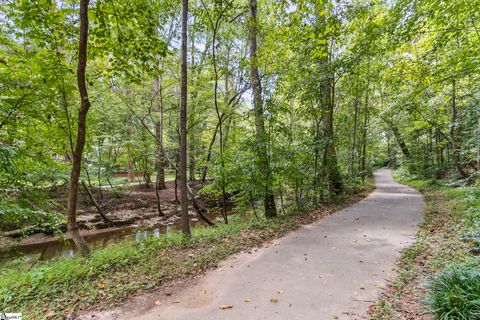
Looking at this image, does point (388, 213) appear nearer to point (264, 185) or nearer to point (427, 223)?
point (427, 223)

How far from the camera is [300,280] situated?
3.10 metres

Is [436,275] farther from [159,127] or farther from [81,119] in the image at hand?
[159,127]

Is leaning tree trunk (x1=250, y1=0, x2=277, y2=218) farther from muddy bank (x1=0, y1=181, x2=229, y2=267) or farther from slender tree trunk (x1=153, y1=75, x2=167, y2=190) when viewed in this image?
muddy bank (x1=0, y1=181, x2=229, y2=267)

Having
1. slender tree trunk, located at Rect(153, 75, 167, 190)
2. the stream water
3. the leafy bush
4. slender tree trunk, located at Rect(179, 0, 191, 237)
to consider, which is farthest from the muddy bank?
the leafy bush

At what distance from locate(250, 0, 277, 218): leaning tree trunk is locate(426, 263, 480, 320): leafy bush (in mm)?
4062

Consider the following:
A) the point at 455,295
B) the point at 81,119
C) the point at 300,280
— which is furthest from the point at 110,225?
the point at 455,295

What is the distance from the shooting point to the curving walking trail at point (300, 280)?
2.51 m

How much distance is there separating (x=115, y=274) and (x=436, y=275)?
437 cm

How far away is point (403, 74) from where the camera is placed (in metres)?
7.95

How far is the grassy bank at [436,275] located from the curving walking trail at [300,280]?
187 millimetres

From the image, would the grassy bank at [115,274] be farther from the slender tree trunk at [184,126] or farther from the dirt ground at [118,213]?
the dirt ground at [118,213]

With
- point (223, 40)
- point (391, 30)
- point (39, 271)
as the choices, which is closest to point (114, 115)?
point (223, 40)

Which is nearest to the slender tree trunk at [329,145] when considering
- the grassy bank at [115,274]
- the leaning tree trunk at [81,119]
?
the grassy bank at [115,274]

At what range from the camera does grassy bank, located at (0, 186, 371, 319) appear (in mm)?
2898
